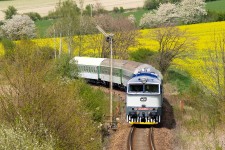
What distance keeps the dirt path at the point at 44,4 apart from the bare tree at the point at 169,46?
129 ft

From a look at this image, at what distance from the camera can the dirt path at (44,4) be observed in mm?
93369

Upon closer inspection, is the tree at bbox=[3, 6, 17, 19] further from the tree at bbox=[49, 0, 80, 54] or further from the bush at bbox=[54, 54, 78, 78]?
the bush at bbox=[54, 54, 78, 78]

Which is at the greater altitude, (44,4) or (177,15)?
(44,4)

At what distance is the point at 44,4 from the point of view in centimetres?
9800

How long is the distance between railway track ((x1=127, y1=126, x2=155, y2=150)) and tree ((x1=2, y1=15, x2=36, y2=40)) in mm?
47638

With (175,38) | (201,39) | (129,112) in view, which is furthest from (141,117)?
(201,39)

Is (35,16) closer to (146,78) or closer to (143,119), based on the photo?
(146,78)

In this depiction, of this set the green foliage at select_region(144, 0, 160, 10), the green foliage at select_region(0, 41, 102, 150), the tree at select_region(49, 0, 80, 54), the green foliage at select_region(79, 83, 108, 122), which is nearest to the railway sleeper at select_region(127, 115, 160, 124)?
the green foliage at select_region(79, 83, 108, 122)

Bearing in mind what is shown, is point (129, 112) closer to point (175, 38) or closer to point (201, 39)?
point (175, 38)

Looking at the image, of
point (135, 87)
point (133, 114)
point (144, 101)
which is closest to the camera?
point (144, 101)

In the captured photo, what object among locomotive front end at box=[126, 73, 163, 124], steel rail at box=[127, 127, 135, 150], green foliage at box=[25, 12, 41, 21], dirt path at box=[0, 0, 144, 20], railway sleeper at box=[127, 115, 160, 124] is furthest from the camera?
dirt path at box=[0, 0, 144, 20]

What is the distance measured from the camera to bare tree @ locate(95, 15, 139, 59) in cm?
5861

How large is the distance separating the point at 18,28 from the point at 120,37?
21638 millimetres

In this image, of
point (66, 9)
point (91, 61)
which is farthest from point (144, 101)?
point (66, 9)
